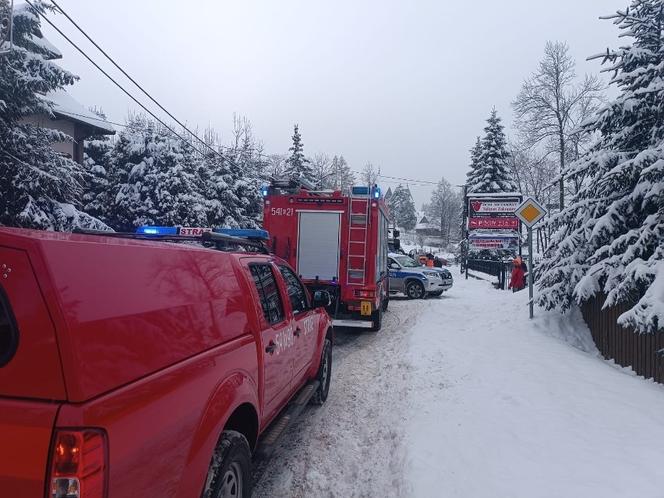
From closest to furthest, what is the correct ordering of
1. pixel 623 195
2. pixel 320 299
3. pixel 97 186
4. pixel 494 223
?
pixel 320 299
pixel 623 195
pixel 97 186
pixel 494 223

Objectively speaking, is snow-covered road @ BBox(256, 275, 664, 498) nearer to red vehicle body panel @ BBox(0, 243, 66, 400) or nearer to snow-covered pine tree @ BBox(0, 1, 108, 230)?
red vehicle body panel @ BBox(0, 243, 66, 400)

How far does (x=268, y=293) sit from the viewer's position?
4238 mm

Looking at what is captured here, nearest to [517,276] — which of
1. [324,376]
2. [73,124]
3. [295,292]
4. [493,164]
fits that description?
[324,376]

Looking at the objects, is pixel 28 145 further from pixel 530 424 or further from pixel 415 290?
pixel 415 290

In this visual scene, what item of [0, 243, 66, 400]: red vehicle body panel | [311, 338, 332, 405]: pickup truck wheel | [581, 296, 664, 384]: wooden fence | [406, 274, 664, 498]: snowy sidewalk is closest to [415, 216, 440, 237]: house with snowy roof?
[581, 296, 664, 384]: wooden fence

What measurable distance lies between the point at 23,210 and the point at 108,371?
1120cm

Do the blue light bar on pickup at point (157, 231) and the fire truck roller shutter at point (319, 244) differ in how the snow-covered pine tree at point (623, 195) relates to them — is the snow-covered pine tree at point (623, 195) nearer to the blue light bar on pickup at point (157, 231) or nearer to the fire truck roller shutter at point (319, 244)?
the fire truck roller shutter at point (319, 244)

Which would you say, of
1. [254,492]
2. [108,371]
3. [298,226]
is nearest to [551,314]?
[298,226]

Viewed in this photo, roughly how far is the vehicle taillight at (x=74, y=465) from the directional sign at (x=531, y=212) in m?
10.6

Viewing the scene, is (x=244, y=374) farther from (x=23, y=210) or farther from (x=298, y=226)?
(x=23, y=210)

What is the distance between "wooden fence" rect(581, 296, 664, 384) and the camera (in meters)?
6.91

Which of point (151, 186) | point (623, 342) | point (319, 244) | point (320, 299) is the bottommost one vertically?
point (623, 342)

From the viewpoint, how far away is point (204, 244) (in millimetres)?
4156

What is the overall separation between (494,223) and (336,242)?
844 inches
